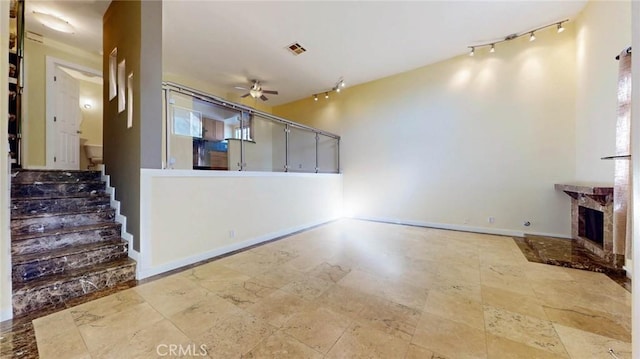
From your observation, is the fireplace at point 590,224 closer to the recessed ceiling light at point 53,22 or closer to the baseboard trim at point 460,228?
the baseboard trim at point 460,228

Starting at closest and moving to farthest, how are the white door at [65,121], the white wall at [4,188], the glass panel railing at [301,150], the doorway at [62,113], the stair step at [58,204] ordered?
the white wall at [4,188] < the stair step at [58,204] < the doorway at [62,113] < the white door at [65,121] < the glass panel railing at [301,150]

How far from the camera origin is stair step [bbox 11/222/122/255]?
2164 mm

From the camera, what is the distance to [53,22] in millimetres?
3582

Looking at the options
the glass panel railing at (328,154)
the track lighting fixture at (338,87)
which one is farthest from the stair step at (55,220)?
the track lighting fixture at (338,87)

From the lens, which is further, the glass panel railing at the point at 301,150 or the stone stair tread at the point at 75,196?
the glass panel railing at the point at 301,150

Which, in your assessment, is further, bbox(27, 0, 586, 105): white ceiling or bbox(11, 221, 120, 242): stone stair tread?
bbox(27, 0, 586, 105): white ceiling

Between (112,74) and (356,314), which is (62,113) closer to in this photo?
(112,74)

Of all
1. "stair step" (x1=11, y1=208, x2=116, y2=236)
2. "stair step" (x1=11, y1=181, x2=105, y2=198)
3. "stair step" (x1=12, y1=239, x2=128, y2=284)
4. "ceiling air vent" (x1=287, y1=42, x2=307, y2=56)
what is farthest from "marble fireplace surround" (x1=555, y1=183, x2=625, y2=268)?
"stair step" (x1=11, y1=181, x2=105, y2=198)

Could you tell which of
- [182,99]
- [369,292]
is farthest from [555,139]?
[182,99]

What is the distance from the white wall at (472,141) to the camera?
12.6 feet

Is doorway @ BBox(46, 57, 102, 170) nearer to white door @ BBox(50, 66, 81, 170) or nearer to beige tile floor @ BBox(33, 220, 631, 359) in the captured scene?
white door @ BBox(50, 66, 81, 170)

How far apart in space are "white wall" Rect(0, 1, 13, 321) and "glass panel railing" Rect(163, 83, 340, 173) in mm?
1150

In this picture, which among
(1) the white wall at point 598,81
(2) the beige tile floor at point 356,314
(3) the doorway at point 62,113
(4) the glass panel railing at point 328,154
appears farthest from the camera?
(4) the glass panel railing at point 328,154

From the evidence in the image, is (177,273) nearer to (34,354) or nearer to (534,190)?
(34,354)
